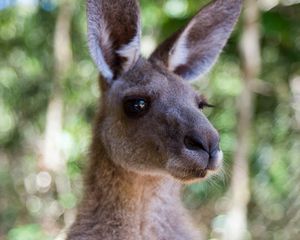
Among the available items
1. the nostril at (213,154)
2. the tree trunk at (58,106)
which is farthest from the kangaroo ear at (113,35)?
the tree trunk at (58,106)

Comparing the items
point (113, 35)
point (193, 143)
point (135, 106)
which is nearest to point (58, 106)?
point (113, 35)

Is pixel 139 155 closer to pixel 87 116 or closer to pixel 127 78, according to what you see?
pixel 127 78

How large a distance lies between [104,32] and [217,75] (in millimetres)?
5009

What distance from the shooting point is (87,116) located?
9.07 metres

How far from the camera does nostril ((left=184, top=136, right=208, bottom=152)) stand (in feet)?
10.1

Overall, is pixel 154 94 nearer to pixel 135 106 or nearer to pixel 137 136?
pixel 135 106

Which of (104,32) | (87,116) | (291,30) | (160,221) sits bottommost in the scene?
(87,116)

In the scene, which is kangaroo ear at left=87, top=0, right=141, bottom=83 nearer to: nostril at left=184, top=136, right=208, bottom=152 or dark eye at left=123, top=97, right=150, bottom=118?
dark eye at left=123, top=97, right=150, bottom=118

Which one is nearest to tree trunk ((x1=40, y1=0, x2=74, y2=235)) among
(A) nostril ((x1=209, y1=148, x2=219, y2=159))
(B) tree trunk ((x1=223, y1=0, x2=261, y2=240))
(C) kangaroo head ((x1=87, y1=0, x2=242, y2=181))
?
(B) tree trunk ((x1=223, y1=0, x2=261, y2=240))

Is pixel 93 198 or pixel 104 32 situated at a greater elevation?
pixel 104 32

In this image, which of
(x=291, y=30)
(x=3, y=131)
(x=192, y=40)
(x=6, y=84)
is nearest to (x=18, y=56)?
(x=6, y=84)

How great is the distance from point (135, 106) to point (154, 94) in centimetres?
11

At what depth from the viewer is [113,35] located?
362 centimetres

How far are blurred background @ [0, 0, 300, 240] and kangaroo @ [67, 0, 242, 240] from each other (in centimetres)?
33
